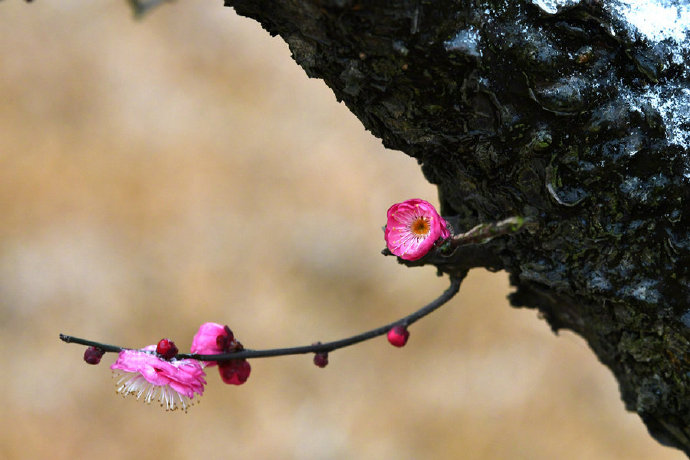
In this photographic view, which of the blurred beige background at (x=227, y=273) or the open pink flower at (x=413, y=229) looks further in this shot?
the blurred beige background at (x=227, y=273)

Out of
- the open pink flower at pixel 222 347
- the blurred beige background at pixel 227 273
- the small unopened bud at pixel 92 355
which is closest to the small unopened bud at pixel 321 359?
the open pink flower at pixel 222 347

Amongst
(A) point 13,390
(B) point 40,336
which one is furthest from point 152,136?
(A) point 13,390

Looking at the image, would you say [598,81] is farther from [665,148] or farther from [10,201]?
[10,201]

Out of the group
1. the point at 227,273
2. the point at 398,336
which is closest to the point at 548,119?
the point at 398,336

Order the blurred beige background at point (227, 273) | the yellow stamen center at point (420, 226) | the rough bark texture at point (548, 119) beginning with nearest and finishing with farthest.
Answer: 1. the rough bark texture at point (548, 119)
2. the yellow stamen center at point (420, 226)
3. the blurred beige background at point (227, 273)

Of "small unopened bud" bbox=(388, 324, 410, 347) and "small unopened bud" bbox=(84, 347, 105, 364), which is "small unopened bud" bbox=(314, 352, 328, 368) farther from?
"small unopened bud" bbox=(84, 347, 105, 364)

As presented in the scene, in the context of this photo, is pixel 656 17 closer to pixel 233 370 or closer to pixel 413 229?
pixel 413 229

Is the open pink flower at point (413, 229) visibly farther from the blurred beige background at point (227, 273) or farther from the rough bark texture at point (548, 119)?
the blurred beige background at point (227, 273)

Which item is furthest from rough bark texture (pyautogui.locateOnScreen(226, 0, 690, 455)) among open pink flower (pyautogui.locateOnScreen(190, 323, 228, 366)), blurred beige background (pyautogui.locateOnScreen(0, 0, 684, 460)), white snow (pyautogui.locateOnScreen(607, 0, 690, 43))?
blurred beige background (pyautogui.locateOnScreen(0, 0, 684, 460))
